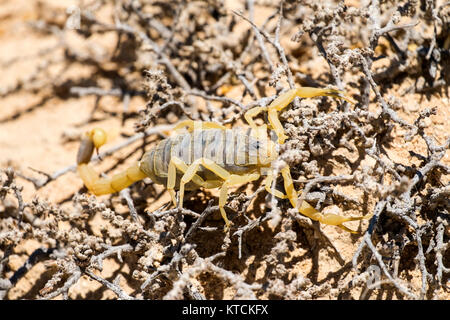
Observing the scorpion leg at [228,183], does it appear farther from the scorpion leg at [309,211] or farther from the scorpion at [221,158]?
the scorpion leg at [309,211]

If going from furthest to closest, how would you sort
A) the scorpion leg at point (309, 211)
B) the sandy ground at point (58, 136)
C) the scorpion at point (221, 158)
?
the sandy ground at point (58, 136) < the scorpion at point (221, 158) < the scorpion leg at point (309, 211)

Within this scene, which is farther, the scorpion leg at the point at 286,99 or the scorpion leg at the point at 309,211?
the scorpion leg at the point at 286,99

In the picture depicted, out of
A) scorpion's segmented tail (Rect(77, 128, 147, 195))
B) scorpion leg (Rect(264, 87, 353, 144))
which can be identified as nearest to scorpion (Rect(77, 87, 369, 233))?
scorpion leg (Rect(264, 87, 353, 144))

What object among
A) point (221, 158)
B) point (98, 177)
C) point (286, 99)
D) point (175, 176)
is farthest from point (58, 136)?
point (286, 99)

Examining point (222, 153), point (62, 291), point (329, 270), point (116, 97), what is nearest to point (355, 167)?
point (329, 270)

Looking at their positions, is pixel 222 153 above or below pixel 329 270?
above

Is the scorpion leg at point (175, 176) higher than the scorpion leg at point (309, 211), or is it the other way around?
the scorpion leg at point (175, 176)

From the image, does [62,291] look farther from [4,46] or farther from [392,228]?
[4,46]

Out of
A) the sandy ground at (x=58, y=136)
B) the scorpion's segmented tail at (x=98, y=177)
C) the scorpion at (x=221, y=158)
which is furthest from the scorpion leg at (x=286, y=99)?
the scorpion's segmented tail at (x=98, y=177)
